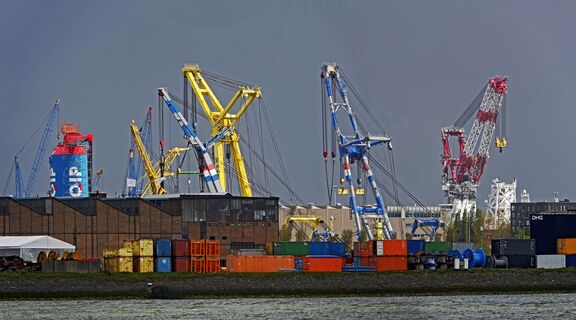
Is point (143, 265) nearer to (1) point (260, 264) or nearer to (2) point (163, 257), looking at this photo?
(2) point (163, 257)

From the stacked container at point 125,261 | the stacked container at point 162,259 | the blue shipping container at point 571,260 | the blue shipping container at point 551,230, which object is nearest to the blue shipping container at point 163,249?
the stacked container at point 162,259

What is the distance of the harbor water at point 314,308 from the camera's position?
92.5 meters

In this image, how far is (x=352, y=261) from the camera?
129m

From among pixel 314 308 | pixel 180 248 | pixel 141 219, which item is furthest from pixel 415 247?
pixel 141 219

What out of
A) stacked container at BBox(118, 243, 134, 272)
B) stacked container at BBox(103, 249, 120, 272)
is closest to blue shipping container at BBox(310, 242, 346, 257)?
stacked container at BBox(118, 243, 134, 272)

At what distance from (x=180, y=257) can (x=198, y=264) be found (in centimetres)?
172

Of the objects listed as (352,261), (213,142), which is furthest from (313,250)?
(213,142)

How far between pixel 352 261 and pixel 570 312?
37.5 meters

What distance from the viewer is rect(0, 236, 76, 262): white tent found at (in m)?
130

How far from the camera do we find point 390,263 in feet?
403

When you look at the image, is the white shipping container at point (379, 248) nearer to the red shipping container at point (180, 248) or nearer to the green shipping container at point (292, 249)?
the green shipping container at point (292, 249)

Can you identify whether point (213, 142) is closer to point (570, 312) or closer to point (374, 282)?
point (374, 282)

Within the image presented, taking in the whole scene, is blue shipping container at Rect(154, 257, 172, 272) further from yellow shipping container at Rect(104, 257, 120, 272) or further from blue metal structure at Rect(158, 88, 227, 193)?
blue metal structure at Rect(158, 88, 227, 193)

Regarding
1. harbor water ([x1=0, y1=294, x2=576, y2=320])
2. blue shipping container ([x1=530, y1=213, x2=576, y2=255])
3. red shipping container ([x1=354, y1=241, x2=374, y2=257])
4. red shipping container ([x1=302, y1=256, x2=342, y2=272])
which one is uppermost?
blue shipping container ([x1=530, y1=213, x2=576, y2=255])
